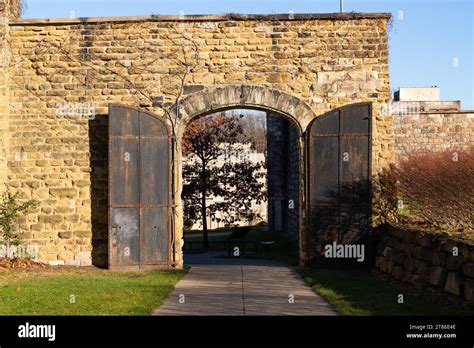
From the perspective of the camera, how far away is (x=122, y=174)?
40.0 feet

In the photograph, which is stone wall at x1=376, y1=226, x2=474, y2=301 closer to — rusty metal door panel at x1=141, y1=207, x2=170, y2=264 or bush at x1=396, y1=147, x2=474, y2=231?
bush at x1=396, y1=147, x2=474, y2=231

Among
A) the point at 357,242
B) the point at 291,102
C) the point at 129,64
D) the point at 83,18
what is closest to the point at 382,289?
the point at 357,242

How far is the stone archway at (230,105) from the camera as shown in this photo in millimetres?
12445

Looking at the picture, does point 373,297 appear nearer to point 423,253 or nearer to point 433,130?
point 423,253

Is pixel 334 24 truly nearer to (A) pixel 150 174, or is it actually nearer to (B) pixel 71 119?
(A) pixel 150 174

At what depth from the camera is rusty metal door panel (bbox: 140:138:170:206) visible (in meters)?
12.2

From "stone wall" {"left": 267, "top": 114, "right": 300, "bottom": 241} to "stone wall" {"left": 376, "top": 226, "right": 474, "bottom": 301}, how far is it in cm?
710

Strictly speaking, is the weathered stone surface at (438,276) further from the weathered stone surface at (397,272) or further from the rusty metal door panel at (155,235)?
the rusty metal door panel at (155,235)

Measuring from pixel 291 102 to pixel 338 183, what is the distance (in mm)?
1843

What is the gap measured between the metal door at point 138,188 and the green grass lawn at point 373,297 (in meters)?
2.97

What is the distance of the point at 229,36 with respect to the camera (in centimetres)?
1262

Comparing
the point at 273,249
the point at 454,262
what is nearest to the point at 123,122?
the point at 454,262

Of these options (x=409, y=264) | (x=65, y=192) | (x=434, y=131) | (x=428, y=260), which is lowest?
(x=409, y=264)

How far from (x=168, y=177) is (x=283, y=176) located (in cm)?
982
